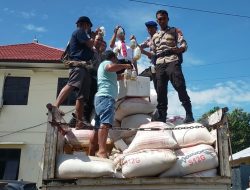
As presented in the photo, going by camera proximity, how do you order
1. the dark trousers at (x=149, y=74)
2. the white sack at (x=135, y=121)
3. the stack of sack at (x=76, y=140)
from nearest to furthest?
the stack of sack at (x=76, y=140) → the white sack at (x=135, y=121) → the dark trousers at (x=149, y=74)

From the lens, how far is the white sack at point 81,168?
336 cm

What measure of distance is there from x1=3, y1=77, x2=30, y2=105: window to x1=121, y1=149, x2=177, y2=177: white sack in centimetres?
1211

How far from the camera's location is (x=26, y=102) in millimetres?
14891

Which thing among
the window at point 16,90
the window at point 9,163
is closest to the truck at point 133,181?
the window at point 9,163

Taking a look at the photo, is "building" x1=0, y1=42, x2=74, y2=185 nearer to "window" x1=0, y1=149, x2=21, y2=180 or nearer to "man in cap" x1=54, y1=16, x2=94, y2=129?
"window" x1=0, y1=149, x2=21, y2=180

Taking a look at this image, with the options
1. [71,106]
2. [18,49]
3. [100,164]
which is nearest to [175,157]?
[100,164]

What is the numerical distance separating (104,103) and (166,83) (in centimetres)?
131

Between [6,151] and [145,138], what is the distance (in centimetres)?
1157

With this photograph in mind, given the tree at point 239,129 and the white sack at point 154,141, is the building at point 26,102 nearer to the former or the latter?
the white sack at point 154,141

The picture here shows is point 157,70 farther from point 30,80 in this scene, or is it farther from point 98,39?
point 30,80

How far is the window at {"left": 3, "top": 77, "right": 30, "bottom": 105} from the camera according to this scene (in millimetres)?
14891

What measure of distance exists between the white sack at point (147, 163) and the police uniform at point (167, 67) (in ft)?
5.45

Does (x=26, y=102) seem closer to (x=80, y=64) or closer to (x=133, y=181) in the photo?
(x=80, y=64)

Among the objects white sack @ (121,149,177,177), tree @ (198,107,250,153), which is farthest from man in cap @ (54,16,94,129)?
tree @ (198,107,250,153)
